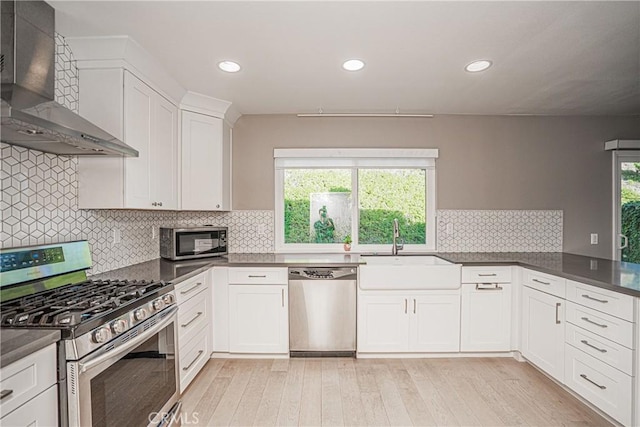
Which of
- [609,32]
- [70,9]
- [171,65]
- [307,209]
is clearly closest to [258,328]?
[307,209]

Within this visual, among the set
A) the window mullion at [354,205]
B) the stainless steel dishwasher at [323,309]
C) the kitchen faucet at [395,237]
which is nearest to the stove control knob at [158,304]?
the stainless steel dishwasher at [323,309]

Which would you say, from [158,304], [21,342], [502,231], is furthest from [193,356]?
[502,231]

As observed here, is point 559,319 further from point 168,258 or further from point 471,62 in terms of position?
point 168,258

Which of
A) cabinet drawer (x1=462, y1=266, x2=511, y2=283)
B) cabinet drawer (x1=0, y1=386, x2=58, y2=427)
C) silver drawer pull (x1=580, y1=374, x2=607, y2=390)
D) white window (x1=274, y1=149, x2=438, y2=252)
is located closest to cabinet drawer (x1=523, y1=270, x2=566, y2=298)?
cabinet drawer (x1=462, y1=266, x2=511, y2=283)

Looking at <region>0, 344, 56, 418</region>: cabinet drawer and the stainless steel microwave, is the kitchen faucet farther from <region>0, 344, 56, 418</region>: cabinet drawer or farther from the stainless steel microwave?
<region>0, 344, 56, 418</region>: cabinet drawer

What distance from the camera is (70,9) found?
1.86 metres

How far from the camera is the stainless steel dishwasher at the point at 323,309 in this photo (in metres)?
3.12

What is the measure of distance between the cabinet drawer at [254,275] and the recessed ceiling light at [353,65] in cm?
174

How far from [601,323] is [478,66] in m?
1.86

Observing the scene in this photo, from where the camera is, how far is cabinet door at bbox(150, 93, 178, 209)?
2676mm

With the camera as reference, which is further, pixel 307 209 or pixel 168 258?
pixel 307 209

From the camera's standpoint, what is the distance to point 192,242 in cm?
325

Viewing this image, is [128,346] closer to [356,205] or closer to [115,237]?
[115,237]

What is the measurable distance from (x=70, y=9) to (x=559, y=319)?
Answer: 142 inches
